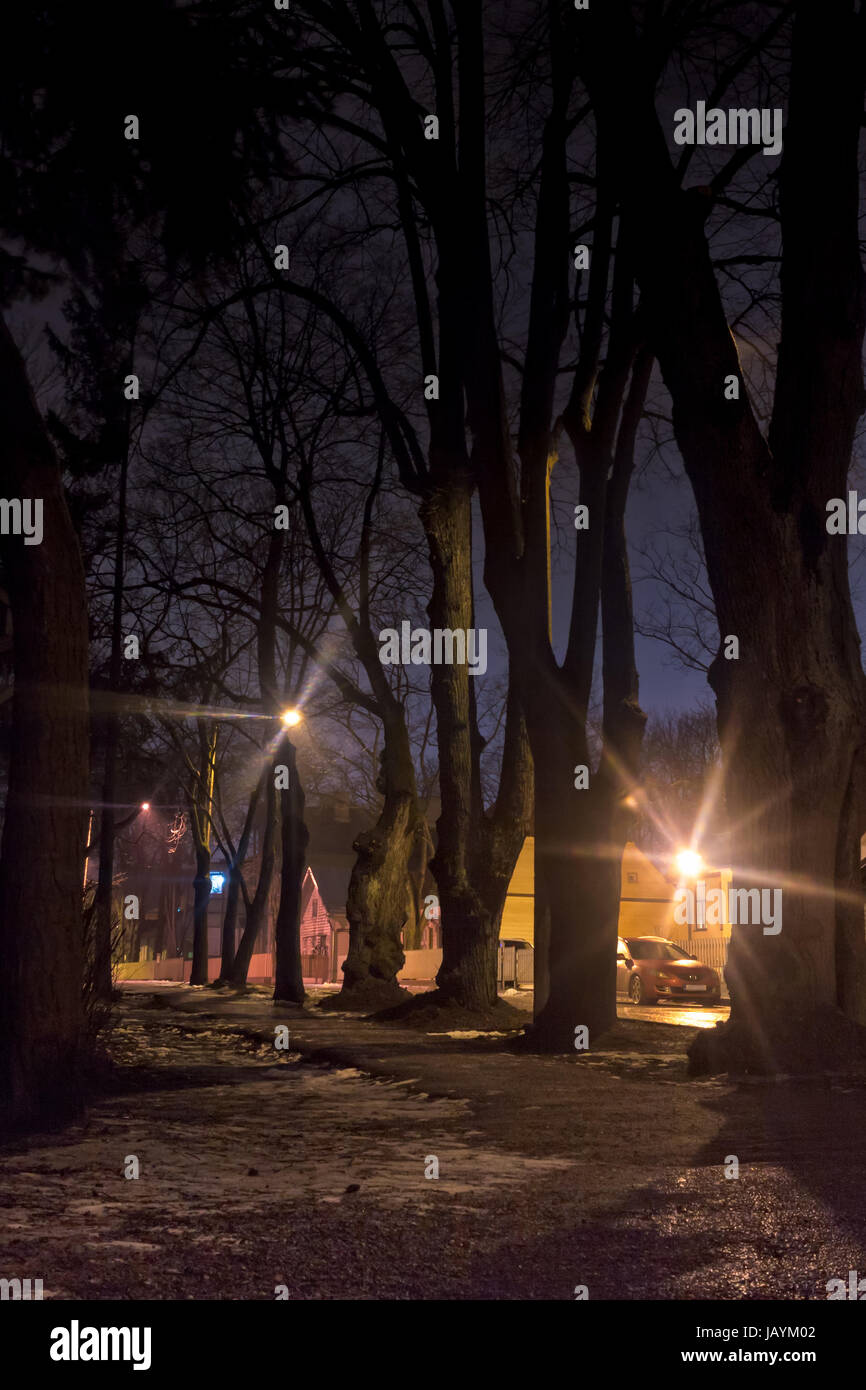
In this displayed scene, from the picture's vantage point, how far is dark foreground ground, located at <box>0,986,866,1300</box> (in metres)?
4.04

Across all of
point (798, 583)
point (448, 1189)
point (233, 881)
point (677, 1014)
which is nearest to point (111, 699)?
point (677, 1014)

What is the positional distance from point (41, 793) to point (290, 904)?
17488mm

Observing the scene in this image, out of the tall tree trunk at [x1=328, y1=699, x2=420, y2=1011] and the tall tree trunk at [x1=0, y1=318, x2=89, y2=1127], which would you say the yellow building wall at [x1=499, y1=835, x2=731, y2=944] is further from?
the tall tree trunk at [x1=0, y1=318, x2=89, y2=1127]

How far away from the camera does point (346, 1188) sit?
5500mm

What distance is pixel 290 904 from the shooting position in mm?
25266

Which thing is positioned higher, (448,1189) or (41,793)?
(41,793)

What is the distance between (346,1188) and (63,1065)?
320 cm

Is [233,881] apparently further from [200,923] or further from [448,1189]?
[448,1189]

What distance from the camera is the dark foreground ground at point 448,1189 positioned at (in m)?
4.04

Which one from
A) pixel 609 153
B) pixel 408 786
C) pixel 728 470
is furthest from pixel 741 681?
pixel 408 786

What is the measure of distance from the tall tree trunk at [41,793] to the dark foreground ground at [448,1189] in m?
0.56

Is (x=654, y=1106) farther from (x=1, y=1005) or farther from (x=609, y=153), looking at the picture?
(x=609, y=153)

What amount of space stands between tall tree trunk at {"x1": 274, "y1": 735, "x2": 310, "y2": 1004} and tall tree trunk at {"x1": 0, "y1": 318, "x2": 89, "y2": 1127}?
16764 millimetres

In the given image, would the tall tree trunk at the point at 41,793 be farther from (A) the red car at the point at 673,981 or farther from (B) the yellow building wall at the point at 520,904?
(B) the yellow building wall at the point at 520,904
